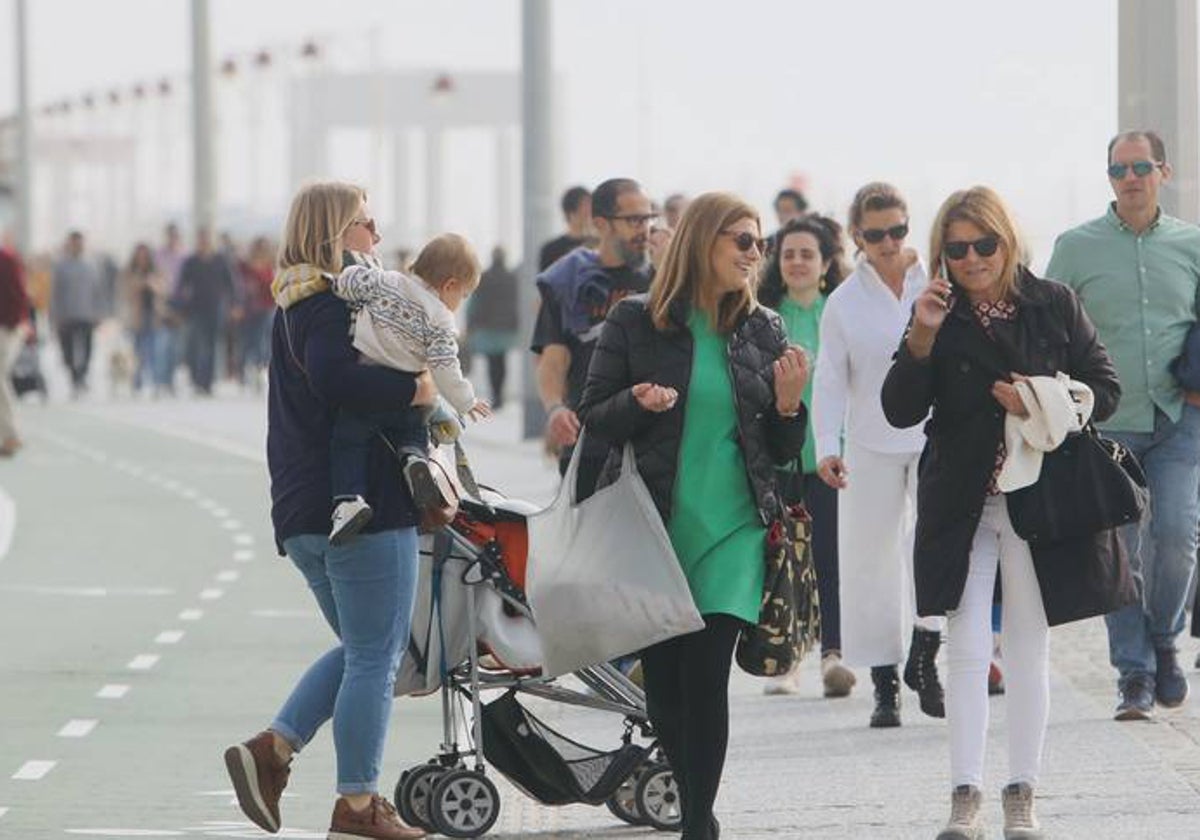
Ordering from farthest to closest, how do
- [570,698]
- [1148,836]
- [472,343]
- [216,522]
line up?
1. [472,343]
2. [216,522]
3. [570,698]
4. [1148,836]

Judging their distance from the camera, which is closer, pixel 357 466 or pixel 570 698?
pixel 357 466

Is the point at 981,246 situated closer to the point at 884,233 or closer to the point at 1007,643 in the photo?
the point at 1007,643

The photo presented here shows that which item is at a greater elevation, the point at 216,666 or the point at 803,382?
the point at 803,382

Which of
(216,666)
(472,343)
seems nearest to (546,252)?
(216,666)

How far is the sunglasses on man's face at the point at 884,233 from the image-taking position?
1102 centimetres

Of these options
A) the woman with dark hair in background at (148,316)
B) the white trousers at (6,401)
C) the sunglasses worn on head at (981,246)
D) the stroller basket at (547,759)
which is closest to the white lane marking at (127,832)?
the stroller basket at (547,759)

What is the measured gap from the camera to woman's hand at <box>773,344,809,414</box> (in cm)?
795

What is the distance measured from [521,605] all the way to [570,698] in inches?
14.2

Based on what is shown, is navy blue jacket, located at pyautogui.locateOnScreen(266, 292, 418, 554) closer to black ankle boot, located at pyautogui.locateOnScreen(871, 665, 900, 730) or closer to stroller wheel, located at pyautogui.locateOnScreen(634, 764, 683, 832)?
stroller wheel, located at pyautogui.locateOnScreen(634, 764, 683, 832)

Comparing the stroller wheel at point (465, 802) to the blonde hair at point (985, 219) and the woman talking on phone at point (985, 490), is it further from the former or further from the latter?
the blonde hair at point (985, 219)

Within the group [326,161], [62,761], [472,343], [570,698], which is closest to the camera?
[570,698]

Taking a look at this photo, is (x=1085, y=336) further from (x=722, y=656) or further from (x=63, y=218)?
(x=63, y=218)

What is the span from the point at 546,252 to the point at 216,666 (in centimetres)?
331

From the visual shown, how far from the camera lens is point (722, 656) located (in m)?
8.09
